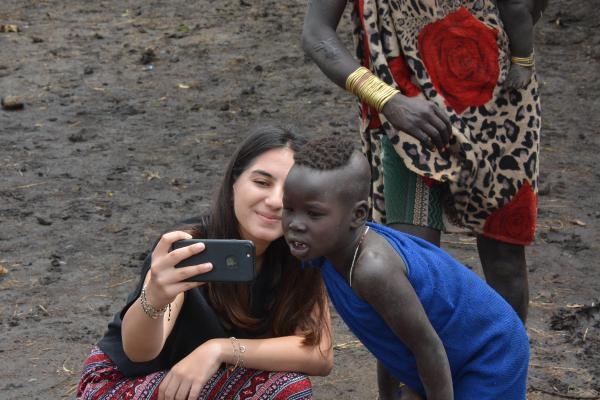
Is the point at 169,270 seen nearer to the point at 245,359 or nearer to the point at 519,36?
the point at 245,359

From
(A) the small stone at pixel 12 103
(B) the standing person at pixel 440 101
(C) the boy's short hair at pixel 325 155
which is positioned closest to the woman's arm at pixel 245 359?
(B) the standing person at pixel 440 101

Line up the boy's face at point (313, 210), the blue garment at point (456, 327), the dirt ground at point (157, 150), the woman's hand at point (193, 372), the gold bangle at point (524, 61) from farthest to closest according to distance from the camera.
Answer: the dirt ground at point (157, 150) < the gold bangle at point (524, 61) < the woman's hand at point (193, 372) < the blue garment at point (456, 327) < the boy's face at point (313, 210)

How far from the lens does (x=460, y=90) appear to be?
334 centimetres

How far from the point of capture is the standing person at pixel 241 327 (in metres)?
3.00

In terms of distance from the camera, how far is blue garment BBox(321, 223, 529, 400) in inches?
103

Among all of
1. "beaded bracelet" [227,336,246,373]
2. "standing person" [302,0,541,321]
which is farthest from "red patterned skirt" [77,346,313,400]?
"standing person" [302,0,541,321]

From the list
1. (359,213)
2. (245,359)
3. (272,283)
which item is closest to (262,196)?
(272,283)

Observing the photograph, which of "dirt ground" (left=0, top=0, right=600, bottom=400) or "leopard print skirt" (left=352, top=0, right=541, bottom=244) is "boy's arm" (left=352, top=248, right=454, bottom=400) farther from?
"dirt ground" (left=0, top=0, right=600, bottom=400)

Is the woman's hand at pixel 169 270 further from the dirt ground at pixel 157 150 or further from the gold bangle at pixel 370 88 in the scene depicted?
the dirt ground at pixel 157 150

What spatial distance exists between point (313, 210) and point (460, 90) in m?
1.04

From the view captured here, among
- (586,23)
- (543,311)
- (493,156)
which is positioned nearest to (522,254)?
(493,156)

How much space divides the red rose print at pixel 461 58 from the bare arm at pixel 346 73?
20 cm

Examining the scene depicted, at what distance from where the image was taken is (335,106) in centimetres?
719

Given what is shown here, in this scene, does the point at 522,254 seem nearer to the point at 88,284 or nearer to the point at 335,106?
the point at 88,284
